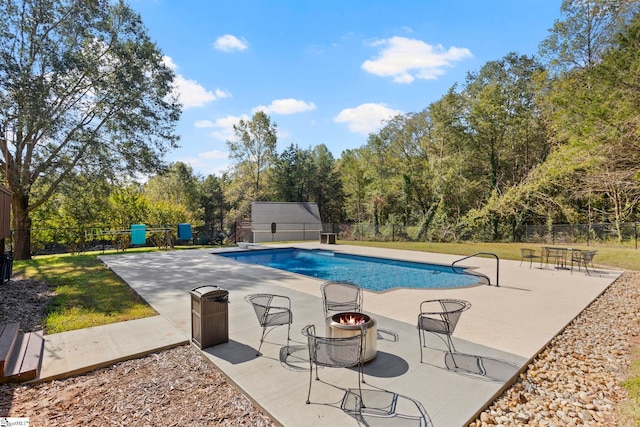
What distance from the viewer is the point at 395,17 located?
38.1 ft

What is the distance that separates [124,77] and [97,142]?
2.55 metres

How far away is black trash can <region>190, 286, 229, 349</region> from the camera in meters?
3.72

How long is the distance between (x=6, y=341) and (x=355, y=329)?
389 centimetres

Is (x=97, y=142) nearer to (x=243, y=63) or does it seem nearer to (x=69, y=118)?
(x=69, y=118)

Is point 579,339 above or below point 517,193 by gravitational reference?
below

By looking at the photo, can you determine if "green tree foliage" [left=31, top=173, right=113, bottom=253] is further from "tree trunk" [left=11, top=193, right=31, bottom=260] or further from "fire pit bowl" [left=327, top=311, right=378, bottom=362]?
"fire pit bowl" [left=327, top=311, right=378, bottom=362]

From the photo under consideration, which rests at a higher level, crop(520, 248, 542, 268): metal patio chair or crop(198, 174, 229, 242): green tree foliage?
crop(198, 174, 229, 242): green tree foliage

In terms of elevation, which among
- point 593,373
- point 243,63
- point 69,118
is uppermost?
point 243,63

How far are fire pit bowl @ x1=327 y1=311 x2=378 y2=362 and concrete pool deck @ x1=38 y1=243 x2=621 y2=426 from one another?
5.5 inches

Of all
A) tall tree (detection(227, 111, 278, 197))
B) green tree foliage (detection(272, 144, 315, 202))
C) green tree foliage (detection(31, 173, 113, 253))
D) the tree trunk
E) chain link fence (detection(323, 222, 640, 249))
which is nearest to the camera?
the tree trunk

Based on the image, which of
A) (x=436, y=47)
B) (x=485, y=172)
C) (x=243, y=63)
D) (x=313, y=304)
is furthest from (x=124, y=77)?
(x=485, y=172)

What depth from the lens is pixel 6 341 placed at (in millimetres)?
3549

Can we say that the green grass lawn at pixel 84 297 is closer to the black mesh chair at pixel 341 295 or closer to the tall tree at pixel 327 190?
the black mesh chair at pixel 341 295

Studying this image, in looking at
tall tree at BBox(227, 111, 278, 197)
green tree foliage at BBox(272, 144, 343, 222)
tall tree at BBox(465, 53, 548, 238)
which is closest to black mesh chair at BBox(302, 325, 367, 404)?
tall tree at BBox(465, 53, 548, 238)
